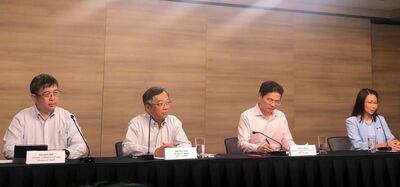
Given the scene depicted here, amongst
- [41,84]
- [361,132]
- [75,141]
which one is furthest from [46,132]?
[361,132]

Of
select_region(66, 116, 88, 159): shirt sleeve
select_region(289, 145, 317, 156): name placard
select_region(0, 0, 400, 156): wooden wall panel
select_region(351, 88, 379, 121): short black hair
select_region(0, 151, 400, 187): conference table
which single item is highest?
select_region(0, 0, 400, 156): wooden wall panel

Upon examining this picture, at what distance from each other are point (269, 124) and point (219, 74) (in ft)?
4.86

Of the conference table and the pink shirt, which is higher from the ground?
the pink shirt

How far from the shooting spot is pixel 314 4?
18.2 ft

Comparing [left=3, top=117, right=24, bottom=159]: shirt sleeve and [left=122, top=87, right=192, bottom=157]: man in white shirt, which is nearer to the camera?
[left=3, top=117, right=24, bottom=159]: shirt sleeve

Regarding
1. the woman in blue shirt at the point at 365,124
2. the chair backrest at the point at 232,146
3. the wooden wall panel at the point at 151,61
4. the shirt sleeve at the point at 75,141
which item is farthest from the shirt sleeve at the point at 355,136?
the shirt sleeve at the point at 75,141

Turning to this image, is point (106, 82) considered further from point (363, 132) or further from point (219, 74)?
point (363, 132)

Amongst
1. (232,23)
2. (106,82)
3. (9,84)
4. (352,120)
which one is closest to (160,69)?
(106,82)

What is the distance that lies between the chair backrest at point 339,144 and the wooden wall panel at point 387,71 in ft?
8.10

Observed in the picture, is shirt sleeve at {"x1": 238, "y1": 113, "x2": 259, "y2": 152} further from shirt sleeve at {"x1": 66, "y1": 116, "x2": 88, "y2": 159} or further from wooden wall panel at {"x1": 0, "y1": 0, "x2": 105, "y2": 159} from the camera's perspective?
wooden wall panel at {"x1": 0, "y1": 0, "x2": 105, "y2": 159}

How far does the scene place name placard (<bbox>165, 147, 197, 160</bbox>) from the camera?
8.33 feet

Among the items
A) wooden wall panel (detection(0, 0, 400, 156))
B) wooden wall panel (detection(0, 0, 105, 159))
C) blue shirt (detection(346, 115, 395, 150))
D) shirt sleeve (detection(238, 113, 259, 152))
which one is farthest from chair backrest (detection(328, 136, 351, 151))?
wooden wall panel (detection(0, 0, 105, 159))

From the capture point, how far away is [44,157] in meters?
2.27

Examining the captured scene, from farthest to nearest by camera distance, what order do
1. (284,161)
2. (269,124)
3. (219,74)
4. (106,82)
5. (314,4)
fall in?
(314,4)
(219,74)
(106,82)
(269,124)
(284,161)
